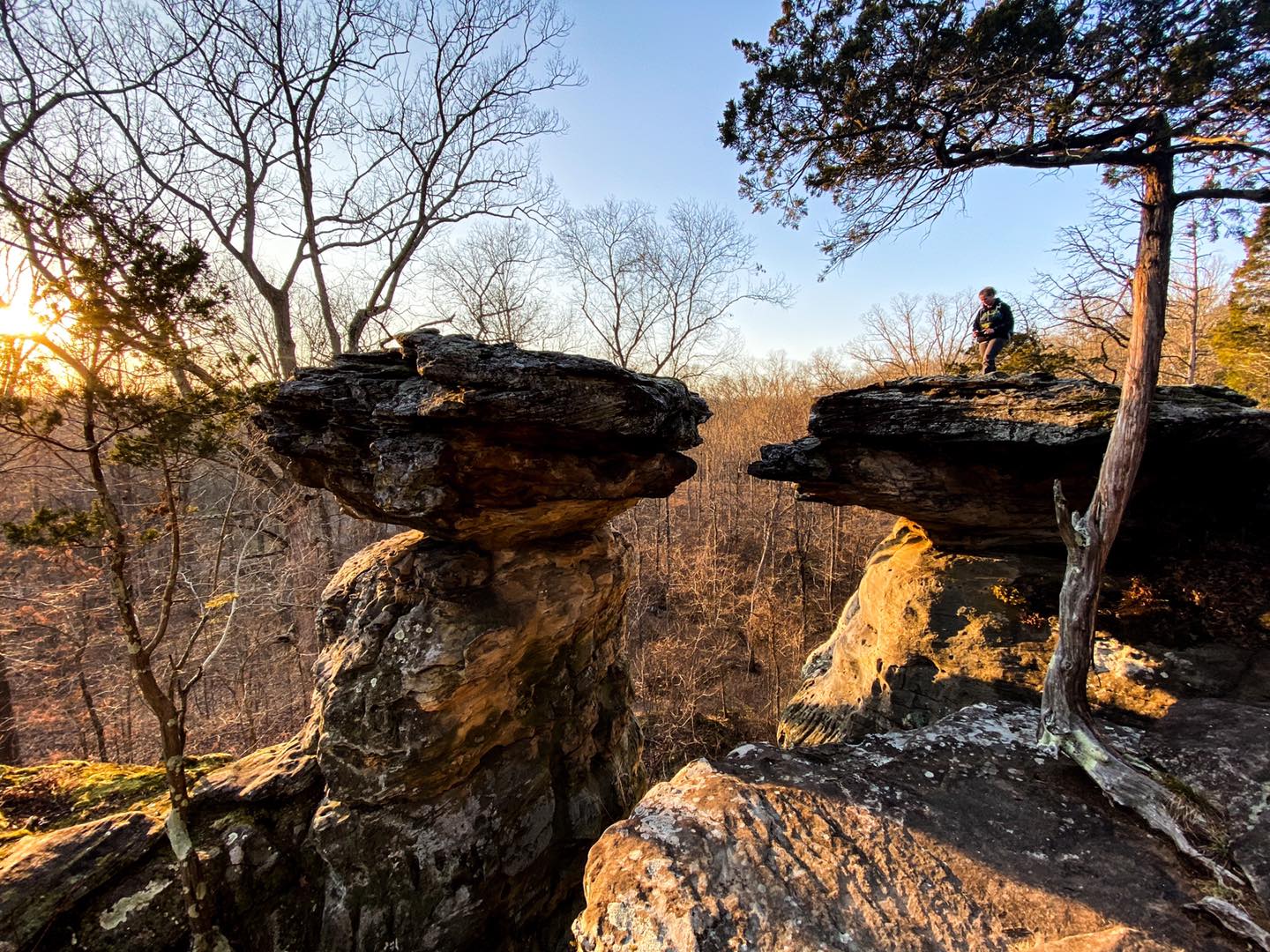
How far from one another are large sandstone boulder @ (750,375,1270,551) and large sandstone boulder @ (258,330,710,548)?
2.45 meters

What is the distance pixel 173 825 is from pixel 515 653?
3601mm

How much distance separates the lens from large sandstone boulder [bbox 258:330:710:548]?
476 centimetres

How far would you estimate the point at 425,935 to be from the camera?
5617mm

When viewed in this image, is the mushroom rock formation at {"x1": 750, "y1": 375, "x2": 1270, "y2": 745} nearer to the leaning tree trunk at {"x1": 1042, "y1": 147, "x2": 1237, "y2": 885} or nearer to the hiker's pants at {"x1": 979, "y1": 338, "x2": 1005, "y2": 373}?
the leaning tree trunk at {"x1": 1042, "y1": 147, "x2": 1237, "y2": 885}

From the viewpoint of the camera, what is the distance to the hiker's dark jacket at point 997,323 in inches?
318

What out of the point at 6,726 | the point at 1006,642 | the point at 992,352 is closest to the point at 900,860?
the point at 1006,642

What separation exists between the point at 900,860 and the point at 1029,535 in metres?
5.25

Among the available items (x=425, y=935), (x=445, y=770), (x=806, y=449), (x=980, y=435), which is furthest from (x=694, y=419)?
(x=425, y=935)

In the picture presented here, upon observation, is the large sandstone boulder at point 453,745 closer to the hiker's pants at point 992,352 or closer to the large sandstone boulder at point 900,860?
the large sandstone boulder at point 900,860

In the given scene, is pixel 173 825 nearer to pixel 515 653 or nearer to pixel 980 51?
pixel 515 653

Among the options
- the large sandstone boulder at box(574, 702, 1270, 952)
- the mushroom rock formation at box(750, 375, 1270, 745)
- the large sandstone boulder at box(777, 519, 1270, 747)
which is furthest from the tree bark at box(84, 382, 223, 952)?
the large sandstone boulder at box(777, 519, 1270, 747)

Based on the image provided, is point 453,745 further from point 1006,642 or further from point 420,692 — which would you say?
point 1006,642

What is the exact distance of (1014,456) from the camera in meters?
6.25

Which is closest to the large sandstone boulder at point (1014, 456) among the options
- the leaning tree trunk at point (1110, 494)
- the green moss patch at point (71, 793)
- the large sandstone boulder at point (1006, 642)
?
the large sandstone boulder at point (1006, 642)
